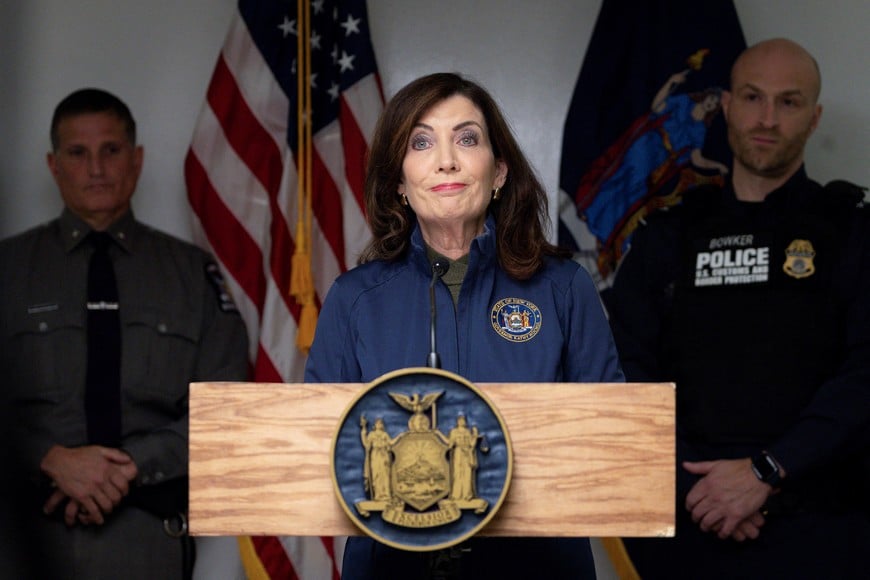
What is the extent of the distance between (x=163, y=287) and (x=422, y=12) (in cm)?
142

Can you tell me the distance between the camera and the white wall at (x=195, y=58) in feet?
14.0

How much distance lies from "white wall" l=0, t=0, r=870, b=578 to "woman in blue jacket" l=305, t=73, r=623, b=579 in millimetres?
2052

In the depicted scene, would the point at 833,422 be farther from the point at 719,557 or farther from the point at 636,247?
the point at 636,247

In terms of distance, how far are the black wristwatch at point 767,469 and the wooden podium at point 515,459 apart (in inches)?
60.2

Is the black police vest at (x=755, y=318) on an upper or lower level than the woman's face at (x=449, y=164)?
lower

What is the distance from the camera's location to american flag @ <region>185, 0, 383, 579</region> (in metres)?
4.04

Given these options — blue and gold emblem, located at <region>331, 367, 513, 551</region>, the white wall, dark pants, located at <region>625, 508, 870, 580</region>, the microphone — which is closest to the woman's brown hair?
the microphone

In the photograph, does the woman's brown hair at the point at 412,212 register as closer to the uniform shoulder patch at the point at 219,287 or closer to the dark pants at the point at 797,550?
the dark pants at the point at 797,550

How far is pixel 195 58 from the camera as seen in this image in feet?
14.2

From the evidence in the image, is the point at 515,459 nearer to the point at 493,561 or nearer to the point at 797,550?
the point at 493,561

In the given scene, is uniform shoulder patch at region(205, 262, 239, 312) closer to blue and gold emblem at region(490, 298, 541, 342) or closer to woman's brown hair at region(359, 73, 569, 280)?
woman's brown hair at region(359, 73, 569, 280)

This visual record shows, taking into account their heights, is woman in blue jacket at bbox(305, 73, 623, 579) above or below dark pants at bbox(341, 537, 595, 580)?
above

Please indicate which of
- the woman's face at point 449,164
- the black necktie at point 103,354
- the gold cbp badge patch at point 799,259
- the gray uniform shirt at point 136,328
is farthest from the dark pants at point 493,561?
the black necktie at point 103,354

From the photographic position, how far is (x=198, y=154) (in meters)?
4.08
